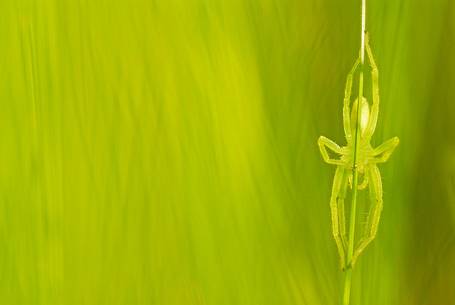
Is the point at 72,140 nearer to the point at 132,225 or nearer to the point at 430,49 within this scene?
the point at 132,225

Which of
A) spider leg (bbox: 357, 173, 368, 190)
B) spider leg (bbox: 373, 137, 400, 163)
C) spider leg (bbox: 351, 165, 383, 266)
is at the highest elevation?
spider leg (bbox: 373, 137, 400, 163)

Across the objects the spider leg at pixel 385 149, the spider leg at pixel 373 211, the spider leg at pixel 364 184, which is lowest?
the spider leg at pixel 373 211

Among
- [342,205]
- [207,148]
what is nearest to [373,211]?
[342,205]

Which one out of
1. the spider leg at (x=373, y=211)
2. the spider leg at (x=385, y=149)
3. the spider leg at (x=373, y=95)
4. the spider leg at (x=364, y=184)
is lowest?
the spider leg at (x=373, y=211)

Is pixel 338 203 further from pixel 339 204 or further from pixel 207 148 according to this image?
pixel 207 148

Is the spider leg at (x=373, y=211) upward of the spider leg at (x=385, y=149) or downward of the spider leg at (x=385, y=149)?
downward

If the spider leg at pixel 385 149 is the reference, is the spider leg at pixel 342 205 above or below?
below

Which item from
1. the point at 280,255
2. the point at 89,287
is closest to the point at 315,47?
the point at 280,255
